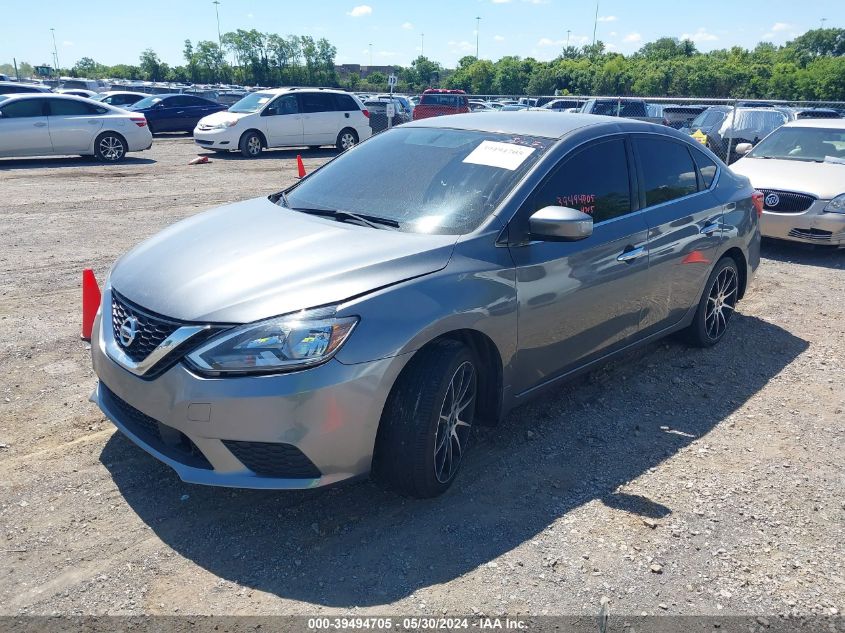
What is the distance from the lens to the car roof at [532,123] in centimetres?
448

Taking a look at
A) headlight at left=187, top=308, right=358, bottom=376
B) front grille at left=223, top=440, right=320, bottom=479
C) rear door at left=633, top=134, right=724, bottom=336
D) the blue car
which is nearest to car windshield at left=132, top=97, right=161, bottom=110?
the blue car

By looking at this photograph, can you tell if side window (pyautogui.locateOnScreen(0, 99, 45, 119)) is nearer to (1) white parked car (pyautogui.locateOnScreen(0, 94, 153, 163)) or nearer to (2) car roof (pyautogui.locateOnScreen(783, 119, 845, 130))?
(1) white parked car (pyautogui.locateOnScreen(0, 94, 153, 163))

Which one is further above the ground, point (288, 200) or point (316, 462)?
point (288, 200)

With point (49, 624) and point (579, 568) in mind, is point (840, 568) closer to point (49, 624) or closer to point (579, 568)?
point (579, 568)

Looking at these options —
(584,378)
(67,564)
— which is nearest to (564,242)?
(584,378)

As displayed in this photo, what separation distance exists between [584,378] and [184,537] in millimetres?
3039

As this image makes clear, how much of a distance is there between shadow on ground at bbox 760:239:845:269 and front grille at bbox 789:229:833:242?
0.30 meters

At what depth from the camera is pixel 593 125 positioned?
15.1 feet

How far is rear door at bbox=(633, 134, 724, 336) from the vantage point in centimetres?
488

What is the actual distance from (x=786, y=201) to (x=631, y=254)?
18.4 ft

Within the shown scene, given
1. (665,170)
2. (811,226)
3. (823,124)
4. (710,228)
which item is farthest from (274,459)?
(823,124)

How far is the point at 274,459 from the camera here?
3.12 m

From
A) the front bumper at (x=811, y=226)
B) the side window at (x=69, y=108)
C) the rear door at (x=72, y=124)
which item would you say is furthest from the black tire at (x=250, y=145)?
the front bumper at (x=811, y=226)

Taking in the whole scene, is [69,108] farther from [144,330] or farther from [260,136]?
[144,330]
